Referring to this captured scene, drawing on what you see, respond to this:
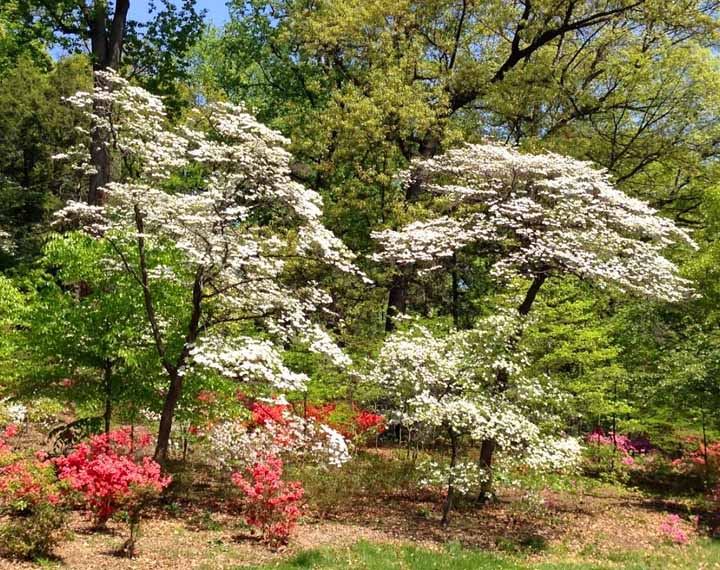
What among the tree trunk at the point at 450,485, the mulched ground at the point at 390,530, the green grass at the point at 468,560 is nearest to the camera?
the mulched ground at the point at 390,530

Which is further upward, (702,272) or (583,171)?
(583,171)

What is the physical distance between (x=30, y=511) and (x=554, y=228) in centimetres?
1179

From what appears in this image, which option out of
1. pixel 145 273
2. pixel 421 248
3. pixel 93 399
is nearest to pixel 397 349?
pixel 421 248

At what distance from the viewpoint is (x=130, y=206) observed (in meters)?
11.6

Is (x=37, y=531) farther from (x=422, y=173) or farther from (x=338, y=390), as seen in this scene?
(x=422, y=173)

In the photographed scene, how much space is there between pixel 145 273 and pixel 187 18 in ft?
34.2

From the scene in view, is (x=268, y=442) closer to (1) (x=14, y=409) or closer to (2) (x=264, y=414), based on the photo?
(2) (x=264, y=414)

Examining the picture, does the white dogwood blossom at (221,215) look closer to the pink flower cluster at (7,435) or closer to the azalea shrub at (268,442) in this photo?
the azalea shrub at (268,442)

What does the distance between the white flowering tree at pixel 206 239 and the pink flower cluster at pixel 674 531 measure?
356 inches

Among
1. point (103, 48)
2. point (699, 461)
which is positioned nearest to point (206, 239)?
point (103, 48)

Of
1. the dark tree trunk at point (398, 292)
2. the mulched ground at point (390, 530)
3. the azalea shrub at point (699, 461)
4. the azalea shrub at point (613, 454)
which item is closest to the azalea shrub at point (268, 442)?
the mulched ground at point (390, 530)

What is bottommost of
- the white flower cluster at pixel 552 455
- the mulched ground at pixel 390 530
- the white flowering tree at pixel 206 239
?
the mulched ground at pixel 390 530

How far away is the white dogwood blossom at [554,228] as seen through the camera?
547 inches

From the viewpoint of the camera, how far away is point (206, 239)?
11.0 meters
